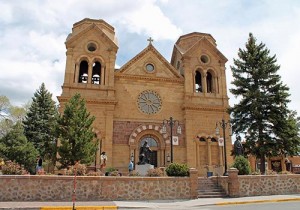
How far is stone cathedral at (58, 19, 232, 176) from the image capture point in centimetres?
2903

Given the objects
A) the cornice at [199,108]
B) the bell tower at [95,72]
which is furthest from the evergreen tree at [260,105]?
the bell tower at [95,72]

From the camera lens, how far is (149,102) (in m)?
30.9

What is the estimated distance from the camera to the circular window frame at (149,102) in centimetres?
3055

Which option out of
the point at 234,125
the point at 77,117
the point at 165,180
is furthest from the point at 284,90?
the point at 77,117

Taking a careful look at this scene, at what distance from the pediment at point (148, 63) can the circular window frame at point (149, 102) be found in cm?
204

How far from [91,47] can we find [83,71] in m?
2.95

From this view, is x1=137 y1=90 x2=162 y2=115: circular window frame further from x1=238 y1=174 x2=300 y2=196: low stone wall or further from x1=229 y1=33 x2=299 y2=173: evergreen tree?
x1=238 y1=174 x2=300 y2=196: low stone wall

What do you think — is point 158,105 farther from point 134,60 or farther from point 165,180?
point 165,180

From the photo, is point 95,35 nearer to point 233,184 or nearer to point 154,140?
point 154,140

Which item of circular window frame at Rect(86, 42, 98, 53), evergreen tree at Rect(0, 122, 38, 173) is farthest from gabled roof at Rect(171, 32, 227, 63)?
evergreen tree at Rect(0, 122, 38, 173)

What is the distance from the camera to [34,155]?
30.4 m

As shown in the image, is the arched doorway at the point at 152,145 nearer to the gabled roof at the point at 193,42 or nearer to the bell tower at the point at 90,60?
the bell tower at the point at 90,60

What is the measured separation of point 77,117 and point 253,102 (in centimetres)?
1580

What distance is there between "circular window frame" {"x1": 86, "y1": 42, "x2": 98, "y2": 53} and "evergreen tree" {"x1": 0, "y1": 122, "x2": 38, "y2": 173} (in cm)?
1165
